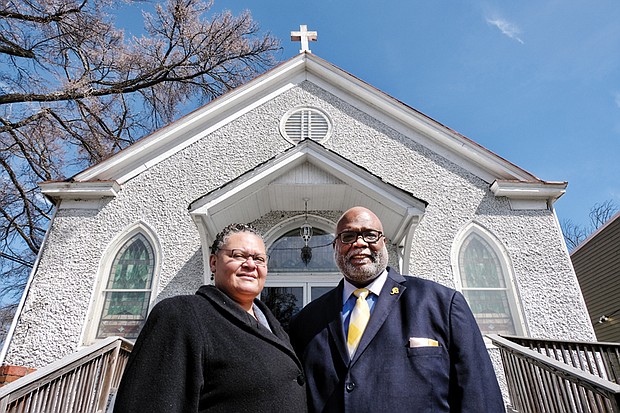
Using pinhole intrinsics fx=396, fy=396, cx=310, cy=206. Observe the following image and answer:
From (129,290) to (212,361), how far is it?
487 centimetres

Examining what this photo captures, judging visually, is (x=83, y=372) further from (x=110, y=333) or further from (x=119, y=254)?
(x=119, y=254)

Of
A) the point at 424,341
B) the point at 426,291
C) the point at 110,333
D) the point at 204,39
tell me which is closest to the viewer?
the point at 424,341

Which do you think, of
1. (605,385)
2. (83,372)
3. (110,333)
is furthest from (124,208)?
(605,385)

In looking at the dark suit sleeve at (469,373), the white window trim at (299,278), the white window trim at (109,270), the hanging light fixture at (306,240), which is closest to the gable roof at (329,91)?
the white window trim at (109,270)

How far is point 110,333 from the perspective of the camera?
18.2ft

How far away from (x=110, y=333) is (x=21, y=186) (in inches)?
368

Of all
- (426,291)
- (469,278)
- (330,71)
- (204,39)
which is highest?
(204,39)

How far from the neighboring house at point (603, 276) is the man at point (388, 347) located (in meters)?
12.3

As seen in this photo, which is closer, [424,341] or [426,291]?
[424,341]

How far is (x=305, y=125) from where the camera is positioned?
23.9 ft

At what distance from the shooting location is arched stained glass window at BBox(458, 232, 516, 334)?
579cm

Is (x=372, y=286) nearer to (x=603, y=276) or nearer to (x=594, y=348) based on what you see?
(x=594, y=348)

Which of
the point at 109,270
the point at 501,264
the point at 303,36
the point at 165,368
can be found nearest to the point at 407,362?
the point at 165,368

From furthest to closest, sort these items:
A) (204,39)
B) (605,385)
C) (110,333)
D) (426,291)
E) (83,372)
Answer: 1. (204,39)
2. (110,333)
3. (83,372)
4. (605,385)
5. (426,291)
